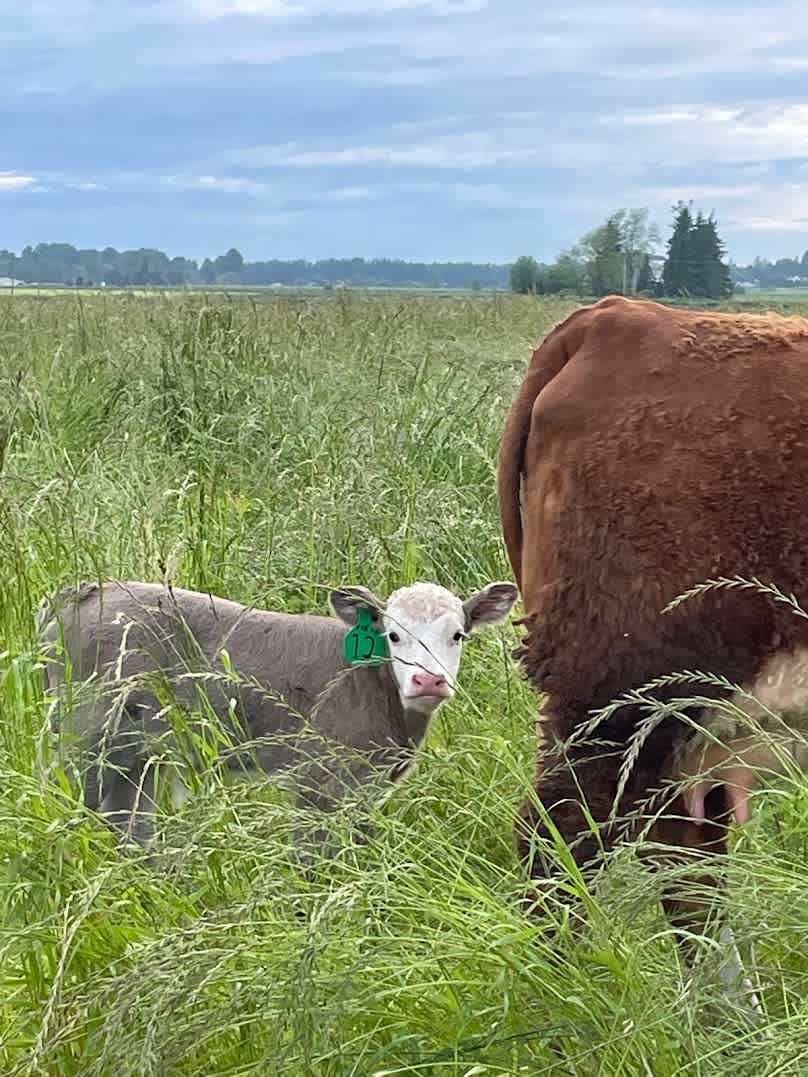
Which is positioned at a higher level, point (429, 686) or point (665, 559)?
point (665, 559)

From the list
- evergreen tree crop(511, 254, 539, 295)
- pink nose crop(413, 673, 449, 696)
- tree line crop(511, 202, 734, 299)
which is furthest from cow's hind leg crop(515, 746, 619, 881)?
evergreen tree crop(511, 254, 539, 295)

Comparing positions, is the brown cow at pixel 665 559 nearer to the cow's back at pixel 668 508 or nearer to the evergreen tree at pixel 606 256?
the cow's back at pixel 668 508

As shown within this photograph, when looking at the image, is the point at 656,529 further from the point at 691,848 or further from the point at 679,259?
the point at 679,259

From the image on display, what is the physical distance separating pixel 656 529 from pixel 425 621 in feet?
3.80

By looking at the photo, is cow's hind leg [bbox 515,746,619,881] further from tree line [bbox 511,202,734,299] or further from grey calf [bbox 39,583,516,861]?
tree line [bbox 511,202,734,299]

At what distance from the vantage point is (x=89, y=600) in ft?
12.6

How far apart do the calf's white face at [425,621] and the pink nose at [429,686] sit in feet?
0.07

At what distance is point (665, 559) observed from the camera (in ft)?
8.69

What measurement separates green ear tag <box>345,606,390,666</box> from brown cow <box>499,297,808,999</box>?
95cm

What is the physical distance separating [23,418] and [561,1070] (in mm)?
5523

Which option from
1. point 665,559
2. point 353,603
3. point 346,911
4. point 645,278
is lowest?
point 346,911

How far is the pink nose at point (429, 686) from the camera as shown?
11.4 ft

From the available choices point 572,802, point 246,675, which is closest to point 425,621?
point 246,675

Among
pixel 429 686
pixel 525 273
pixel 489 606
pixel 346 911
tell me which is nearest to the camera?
pixel 346 911
